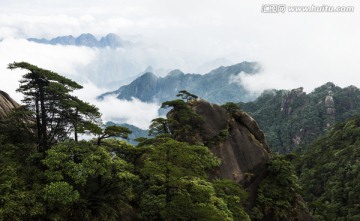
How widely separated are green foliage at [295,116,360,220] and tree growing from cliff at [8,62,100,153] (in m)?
53.3

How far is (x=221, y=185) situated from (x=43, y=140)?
18322 millimetres

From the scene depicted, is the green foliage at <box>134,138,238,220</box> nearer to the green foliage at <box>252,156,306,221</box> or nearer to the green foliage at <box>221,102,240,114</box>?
the green foliage at <box>252,156,306,221</box>

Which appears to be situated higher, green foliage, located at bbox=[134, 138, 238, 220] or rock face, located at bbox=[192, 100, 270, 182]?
rock face, located at bbox=[192, 100, 270, 182]

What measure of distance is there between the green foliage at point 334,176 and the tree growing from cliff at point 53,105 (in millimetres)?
53257

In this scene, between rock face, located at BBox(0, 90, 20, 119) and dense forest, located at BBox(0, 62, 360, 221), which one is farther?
rock face, located at BBox(0, 90, 20, 119)

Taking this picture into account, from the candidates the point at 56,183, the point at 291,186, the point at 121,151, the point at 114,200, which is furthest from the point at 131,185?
the point at 291,186

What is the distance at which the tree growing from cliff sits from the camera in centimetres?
2730

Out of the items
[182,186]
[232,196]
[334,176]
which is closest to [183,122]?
[232,196]

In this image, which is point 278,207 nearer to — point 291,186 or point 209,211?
point 291,186

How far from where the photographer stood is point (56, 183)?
2294cm

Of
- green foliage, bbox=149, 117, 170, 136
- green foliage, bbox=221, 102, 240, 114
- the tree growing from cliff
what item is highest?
green foliage, bbox=221, 102, 240, 114

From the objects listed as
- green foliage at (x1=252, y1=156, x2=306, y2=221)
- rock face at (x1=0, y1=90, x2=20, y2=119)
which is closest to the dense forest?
rock face at (x1=0, y1=90, x2=20, y2=119)

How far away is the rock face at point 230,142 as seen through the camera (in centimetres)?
4884

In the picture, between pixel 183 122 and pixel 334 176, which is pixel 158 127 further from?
pixel 334 176
